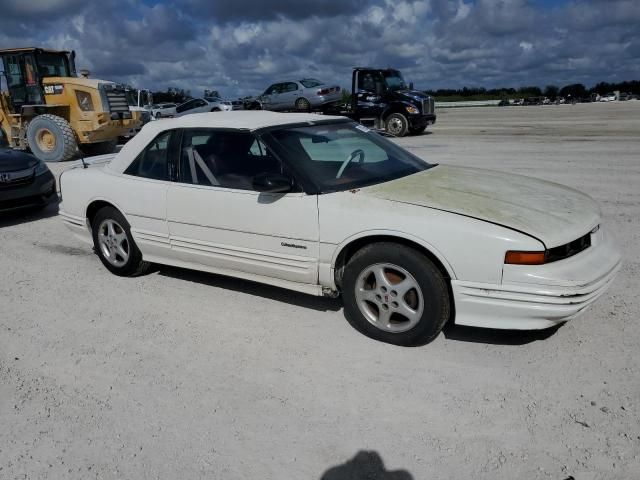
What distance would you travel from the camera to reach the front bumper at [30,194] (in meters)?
7.22

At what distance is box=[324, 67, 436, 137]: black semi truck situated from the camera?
1869cm

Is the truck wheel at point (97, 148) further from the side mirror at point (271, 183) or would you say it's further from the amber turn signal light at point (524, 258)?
the amber turn signal light at point (524, 258)

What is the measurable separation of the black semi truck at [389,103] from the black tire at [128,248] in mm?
14567

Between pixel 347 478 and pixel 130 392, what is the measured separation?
4.78 ft

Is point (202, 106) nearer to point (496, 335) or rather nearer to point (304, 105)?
point (304, 105)

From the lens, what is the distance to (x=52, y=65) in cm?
1465

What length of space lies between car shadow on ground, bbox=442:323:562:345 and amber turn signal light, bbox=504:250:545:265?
744 millimetres

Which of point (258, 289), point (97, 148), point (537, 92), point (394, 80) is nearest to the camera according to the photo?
point (258, 289)

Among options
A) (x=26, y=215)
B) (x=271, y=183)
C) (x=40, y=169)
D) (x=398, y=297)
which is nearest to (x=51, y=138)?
(x=26, y=215)

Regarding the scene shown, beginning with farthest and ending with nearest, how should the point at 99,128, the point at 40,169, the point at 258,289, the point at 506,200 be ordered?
the point at 99,128 < the point at 40,169 < the point at 258,289 < the point at 506,200

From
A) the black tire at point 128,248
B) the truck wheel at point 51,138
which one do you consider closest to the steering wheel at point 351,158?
the black tire at point 128,248

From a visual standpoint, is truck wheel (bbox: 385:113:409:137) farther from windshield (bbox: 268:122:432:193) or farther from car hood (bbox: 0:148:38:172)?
windshield (bbox: 268:122:432:193)

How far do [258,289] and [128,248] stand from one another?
1.28m

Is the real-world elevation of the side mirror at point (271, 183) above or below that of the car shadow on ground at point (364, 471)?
above
